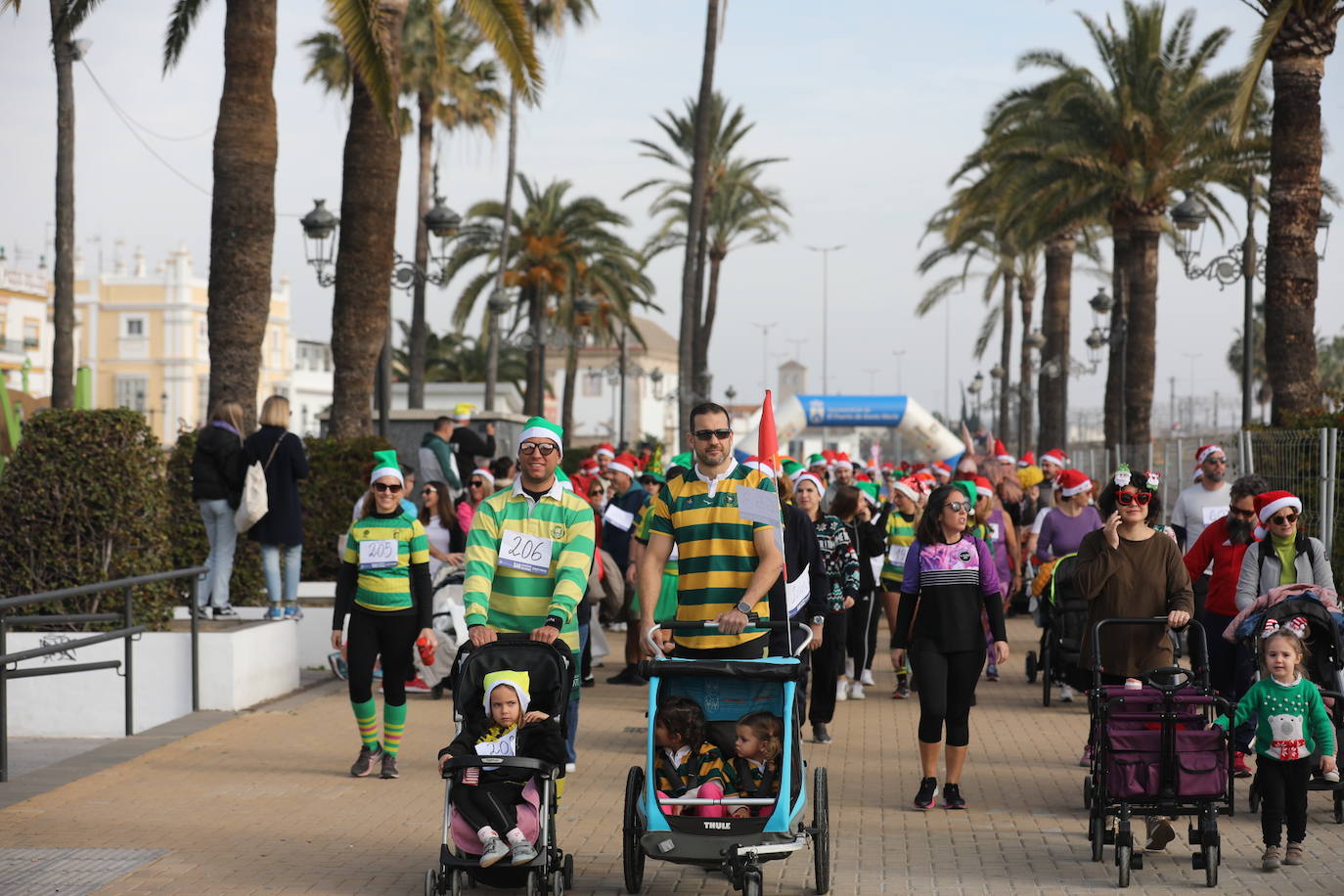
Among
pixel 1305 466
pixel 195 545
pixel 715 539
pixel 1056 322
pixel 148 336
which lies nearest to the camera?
pixel 715 539

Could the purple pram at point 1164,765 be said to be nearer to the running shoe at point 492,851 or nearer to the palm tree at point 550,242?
the running shoe at point 492,851

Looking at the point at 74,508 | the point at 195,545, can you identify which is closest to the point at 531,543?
the point at 74,508

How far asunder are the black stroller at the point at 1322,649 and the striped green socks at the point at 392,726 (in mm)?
4659

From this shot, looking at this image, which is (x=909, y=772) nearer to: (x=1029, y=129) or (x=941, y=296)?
(x=1029, y=129)

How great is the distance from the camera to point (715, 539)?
737 cm

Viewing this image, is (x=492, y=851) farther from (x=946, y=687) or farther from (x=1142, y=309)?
(x=1142, y=309)

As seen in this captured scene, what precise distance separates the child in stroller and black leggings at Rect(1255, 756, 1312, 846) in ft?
10.5

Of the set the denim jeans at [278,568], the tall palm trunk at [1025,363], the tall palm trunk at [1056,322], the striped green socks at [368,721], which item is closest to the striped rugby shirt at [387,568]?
A: the striped green socks at [368,721]

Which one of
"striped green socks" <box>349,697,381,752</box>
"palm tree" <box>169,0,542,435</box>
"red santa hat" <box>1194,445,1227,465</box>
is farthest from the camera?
"palm tree" <box>169,0,542,435</box>

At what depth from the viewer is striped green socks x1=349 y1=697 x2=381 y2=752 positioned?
952cm

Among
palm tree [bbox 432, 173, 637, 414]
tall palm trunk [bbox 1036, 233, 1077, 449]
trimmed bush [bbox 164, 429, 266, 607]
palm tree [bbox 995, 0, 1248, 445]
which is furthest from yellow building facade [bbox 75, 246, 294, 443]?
trimmed bush [bbox 164, 429, 266, 607]

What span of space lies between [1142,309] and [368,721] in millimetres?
24099

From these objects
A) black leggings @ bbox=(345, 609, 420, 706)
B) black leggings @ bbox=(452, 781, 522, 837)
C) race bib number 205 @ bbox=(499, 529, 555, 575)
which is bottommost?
black leggings @ bbox=(452, 781, 522, 837)

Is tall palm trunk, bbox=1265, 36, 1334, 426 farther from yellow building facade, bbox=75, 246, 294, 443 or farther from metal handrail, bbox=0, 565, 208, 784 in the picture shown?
yellow building facade, bbox=75, 246, 294, 443
